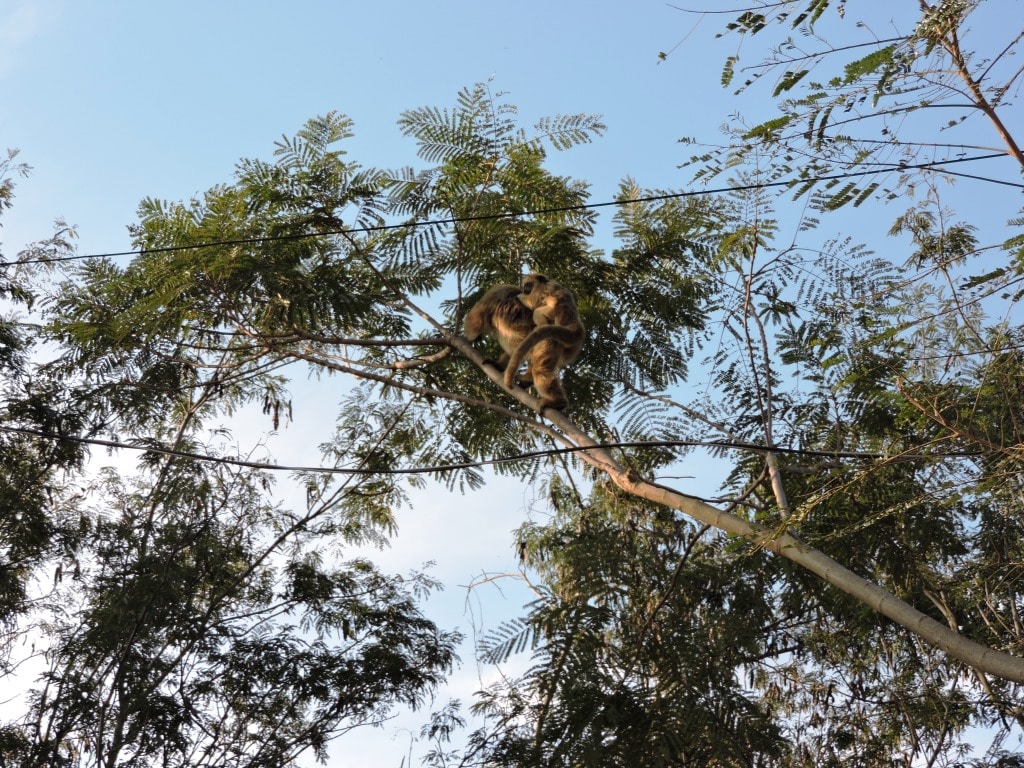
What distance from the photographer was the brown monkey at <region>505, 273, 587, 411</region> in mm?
9289

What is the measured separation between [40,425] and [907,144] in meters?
11.2

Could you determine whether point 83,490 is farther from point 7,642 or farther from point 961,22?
point 961,22

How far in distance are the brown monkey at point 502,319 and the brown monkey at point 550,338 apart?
0.12 metres

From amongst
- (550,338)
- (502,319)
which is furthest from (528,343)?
(502,319)

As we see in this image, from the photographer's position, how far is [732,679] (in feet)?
30.0

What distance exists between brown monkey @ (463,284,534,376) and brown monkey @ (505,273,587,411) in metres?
0.12

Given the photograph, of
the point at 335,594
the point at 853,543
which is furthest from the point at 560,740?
the point at 335,594

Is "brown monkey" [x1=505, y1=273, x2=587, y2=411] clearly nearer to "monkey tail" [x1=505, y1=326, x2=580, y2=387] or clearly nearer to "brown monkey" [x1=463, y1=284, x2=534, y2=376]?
"monkey tail" [x1=505, y1=326, x2=580, y2=387]

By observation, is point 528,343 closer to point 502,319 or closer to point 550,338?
point 550,338

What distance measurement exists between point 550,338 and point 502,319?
0.80 m

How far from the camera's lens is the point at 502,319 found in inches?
391

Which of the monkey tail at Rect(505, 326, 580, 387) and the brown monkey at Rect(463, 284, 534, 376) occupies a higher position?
the brown monkey at Rect(463, 284, 534, 376)

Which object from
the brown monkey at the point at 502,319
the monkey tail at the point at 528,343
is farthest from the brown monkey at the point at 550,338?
the brown monkey at the point at 502,319

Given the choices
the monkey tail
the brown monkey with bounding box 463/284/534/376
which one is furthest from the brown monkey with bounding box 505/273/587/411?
the brown monkey with bounding box 463/284/534/376
